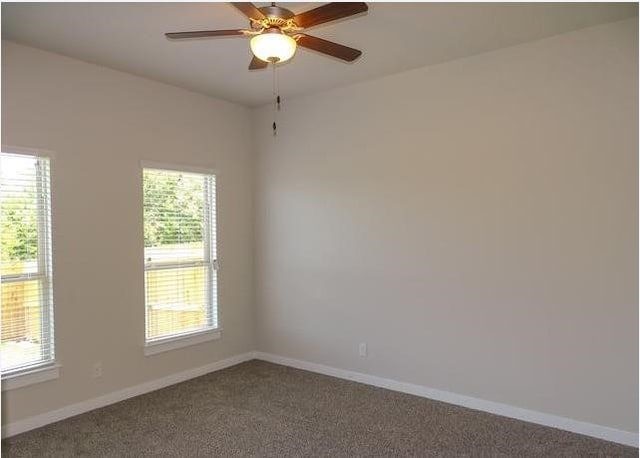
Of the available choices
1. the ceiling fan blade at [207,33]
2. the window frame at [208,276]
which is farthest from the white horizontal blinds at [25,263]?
the ceiling fan blade at [207,33]

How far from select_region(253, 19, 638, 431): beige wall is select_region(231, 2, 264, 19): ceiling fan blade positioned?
195 cm

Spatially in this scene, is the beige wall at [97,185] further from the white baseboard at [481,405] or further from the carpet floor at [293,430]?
the white baseboard at [481,405]

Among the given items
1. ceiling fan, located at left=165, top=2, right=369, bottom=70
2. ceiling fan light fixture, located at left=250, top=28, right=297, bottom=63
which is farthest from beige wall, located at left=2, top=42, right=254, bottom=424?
ceiling fan light fixture, located at left=250, top=28, right=297, bottom=63

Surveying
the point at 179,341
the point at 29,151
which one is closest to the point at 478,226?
the point at 179,341

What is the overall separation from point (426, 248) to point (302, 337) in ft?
5.35

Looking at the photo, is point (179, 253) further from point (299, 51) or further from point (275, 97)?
point (299, 51)

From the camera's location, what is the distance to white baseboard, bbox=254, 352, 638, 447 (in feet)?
10.2

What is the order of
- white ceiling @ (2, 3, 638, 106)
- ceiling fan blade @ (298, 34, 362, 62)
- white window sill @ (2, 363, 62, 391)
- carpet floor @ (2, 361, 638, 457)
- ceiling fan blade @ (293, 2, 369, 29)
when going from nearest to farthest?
ceiling fan blade @ (293, 2, 369, 29) < ceiling fan blade @ (298, 34, 362, 62) < white ceiling @ (2, 3, 638, 106) < carpet floor @ (2, 361, 638, 457) < white window sill @ (2, 363, 62, 391)

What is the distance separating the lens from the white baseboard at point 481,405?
311 cm

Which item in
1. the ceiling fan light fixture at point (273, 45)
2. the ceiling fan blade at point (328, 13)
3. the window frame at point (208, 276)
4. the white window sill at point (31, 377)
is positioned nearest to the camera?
the ceiling fan blade at point (328, 13)

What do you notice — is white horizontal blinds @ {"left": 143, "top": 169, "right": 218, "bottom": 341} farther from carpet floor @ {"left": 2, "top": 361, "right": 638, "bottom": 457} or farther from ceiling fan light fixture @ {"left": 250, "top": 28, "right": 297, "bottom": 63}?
ceiling fan light fixture @ {"left": 250, "top": 28, "right": 297, "bottom": 63}

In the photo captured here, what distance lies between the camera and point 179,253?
446 cm

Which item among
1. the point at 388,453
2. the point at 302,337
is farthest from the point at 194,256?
the point at 388,453

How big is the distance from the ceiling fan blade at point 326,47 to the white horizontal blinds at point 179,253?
84.9 inches
